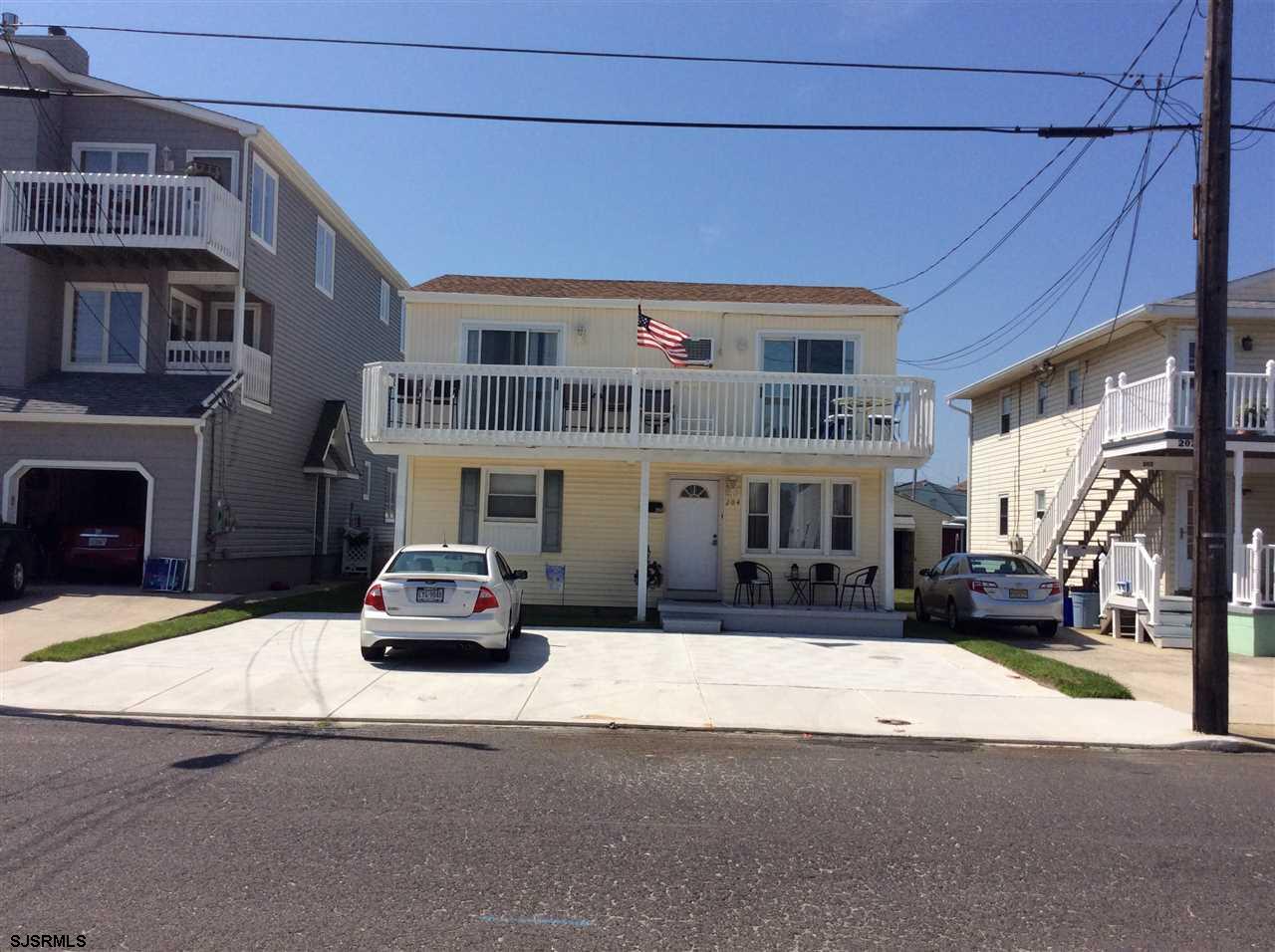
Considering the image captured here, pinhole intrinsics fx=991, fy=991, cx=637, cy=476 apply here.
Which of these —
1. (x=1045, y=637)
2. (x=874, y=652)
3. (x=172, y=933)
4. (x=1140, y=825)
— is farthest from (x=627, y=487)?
(x=172, y=933)

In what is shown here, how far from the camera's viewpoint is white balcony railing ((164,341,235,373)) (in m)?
19.3

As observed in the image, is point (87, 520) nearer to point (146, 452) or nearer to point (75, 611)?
point (146, 452)

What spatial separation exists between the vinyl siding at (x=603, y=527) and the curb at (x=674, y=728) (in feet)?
30.5

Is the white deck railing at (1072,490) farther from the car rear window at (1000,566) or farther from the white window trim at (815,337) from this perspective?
the white window trim at (815,337)

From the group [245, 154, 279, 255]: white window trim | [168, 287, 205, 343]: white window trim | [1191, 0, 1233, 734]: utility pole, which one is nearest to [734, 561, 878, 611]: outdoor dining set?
[1191, 0, 1233, 734]: utility pole

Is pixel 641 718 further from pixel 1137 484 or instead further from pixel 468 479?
pixel 1137 484

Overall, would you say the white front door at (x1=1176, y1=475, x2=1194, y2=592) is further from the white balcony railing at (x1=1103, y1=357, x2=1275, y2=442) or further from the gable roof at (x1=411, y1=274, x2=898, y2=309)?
the gable roof at (x1=411, y1=274, x2=898, y2=309)

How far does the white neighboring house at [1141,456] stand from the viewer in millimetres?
16062

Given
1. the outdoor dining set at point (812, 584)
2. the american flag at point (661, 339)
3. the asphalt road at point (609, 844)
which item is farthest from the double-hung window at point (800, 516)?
the asphalt road at point (609, 844)

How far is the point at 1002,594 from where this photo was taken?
1585cm

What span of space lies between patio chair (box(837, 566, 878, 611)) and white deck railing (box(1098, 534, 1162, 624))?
13.2 feet

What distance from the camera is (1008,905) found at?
15.7 feet

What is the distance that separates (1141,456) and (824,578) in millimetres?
6009

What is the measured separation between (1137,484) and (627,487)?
979 centimetres
